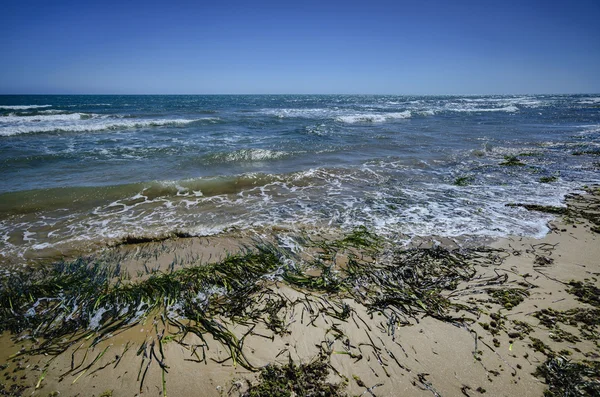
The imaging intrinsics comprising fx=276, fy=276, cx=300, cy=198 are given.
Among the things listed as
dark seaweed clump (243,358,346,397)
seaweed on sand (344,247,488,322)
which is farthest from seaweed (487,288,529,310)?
dark seaweed clump (243,358,346,397)

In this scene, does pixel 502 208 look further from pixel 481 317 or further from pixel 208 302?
pixel 208 302

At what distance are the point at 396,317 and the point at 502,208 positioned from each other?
5291 mm

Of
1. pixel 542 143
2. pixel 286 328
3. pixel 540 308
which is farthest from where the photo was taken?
pixel 542 143

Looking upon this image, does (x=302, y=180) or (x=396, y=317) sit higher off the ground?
(x=302, y=180)

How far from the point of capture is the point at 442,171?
10.6m

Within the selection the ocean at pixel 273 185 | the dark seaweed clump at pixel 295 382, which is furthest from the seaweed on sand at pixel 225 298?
the ocean at pixel 273 185

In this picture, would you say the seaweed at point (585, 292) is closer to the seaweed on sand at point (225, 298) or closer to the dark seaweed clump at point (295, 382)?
the seaweed on sand at point (225, 298)

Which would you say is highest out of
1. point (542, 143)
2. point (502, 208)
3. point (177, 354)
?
point (542, 143)

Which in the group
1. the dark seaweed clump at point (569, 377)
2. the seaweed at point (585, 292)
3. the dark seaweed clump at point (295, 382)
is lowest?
the dark seaweed clump at point (295, 382)

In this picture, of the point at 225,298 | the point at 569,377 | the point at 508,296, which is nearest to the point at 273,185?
the point at 225,298

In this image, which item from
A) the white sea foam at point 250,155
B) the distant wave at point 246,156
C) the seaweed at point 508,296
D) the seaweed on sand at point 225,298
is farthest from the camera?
the white sea foam at point 250,155

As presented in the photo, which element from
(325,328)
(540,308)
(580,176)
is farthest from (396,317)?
(580,176)

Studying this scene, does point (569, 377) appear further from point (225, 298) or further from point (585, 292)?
point (225, 298)

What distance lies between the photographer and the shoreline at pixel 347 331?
2.68 meters
